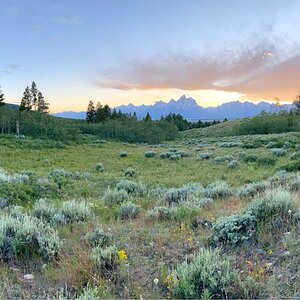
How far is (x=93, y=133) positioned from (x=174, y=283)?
2869 inches

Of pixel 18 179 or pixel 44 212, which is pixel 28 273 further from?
pixel 18 179

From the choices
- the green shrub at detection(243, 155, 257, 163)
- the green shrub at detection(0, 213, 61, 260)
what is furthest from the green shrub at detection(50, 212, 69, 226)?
the green shrub at detection(243, 155, 257, 163)

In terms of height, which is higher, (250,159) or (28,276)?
(250,159)

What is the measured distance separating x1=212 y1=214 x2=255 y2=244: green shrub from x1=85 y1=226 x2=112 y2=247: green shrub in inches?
65.7

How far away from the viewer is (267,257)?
4.58 metres

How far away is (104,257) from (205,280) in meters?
1.43

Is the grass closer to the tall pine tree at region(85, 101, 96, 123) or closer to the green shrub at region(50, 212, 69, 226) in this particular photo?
the green shrub at region(50, 212, 69, 226)

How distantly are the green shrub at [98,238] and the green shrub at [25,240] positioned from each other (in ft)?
1.58

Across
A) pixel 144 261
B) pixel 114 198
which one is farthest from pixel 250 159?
pixel 144 261

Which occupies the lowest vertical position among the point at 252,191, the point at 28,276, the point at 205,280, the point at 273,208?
the point at 28,276

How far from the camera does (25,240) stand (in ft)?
16.9

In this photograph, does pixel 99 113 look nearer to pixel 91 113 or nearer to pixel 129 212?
pixel 91 113

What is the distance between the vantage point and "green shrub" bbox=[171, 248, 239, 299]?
377cm

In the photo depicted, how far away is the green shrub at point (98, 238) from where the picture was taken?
17.1 feet
